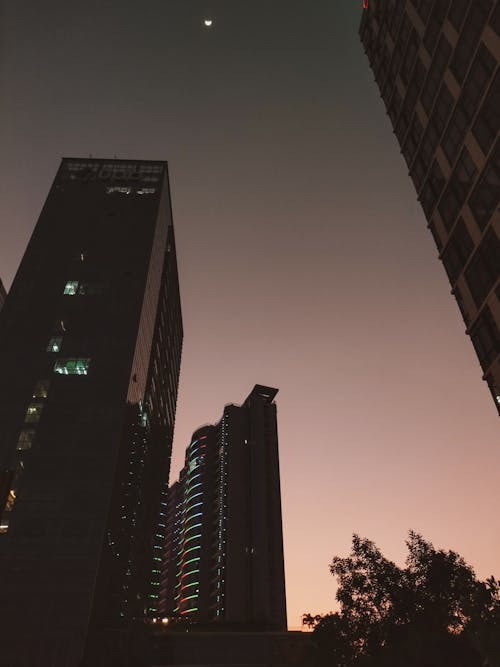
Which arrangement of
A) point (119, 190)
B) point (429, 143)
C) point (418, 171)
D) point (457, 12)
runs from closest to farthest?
point (457, 12) < point (429, 143) < point (418, 171) < point (119, 190)

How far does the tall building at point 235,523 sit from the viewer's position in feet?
439

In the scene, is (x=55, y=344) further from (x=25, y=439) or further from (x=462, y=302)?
(x=462, y=302)

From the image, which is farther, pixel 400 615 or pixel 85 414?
pixel 85 414

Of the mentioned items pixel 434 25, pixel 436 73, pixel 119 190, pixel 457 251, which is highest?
pixel 119 190

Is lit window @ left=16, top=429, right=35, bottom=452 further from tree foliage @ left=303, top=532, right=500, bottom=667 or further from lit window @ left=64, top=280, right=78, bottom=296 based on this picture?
tree foliage @ left=303, top=532, right=500, bottom=667

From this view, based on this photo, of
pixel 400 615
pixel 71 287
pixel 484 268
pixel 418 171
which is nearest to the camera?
pixel 400 615

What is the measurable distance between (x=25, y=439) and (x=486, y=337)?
241 feet

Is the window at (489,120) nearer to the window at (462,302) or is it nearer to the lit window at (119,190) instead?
the window at (462,302)

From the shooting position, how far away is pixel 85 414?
84812mm

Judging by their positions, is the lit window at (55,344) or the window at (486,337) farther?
the lit window at (55,344)

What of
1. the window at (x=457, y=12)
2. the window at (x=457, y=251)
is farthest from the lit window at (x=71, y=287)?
the window at (x=457, y=12)

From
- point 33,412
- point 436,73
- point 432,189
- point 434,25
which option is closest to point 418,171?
point 432,189

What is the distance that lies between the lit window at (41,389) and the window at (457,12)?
259 ft

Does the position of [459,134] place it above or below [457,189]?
above
